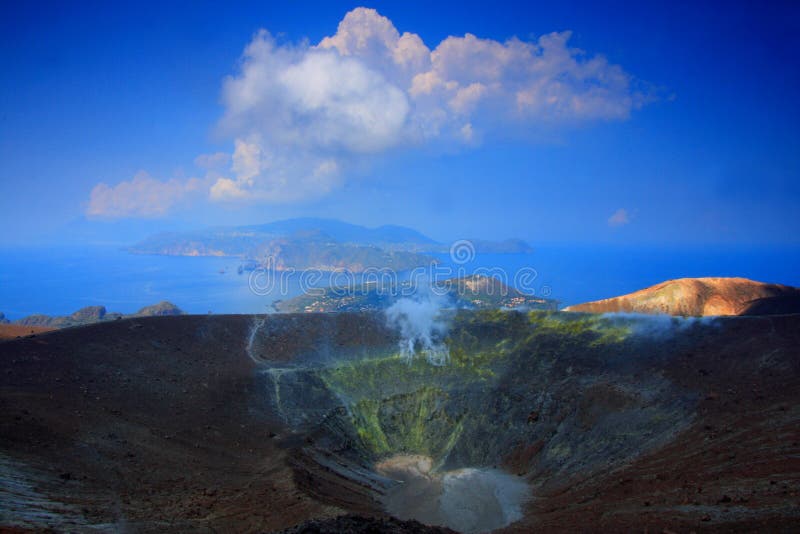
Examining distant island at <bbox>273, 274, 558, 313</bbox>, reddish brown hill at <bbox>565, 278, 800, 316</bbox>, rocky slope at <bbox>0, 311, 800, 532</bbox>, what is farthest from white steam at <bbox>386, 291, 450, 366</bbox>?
distant island at <bbox>273, 274, 558, 313</bbox>

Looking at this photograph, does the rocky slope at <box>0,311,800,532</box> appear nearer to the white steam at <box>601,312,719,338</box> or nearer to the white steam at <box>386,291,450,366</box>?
the white steam at <box>601,312,719,338</box>

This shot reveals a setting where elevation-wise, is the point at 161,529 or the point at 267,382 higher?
the point at 267,382

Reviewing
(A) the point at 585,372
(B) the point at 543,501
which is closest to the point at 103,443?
(B) the point at 543,501

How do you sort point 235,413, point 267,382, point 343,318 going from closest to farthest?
point 235,413 < point 267,382 < point 343,318

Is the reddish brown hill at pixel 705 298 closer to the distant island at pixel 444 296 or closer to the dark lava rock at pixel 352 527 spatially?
the distant island at pixel 444 296

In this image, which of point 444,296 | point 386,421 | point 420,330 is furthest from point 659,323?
point 444,296

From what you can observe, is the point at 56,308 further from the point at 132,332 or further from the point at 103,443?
the point at 103,443
